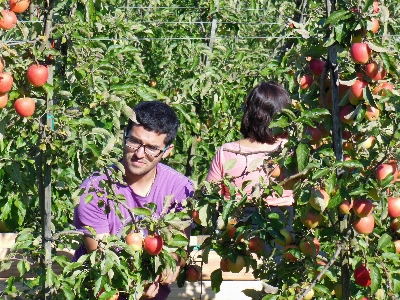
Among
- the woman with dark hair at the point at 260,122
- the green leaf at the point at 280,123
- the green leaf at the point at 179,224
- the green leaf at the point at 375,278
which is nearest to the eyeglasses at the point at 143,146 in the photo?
the woman with dark hair at the point at 260,122

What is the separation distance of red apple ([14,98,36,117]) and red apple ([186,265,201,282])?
931 mm

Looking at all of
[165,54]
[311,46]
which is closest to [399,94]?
[311,46]

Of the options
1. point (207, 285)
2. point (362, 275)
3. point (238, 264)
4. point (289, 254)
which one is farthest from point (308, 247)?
point (207, 285)

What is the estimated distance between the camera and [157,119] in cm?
274

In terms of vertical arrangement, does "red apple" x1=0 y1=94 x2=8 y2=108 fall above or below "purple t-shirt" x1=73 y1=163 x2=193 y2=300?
above

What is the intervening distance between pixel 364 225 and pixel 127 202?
3.21ft

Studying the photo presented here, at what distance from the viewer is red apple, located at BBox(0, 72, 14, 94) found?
196 centimetres

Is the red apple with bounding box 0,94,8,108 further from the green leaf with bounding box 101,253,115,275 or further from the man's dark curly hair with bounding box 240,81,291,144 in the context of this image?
the man's dark curly hair with bounding box 240,81,291,144

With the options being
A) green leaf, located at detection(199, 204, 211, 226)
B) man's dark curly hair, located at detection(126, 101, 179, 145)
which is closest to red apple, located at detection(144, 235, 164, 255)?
green leaf, located at detection(199, 204, 211, 226)

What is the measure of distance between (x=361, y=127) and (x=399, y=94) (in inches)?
5.6

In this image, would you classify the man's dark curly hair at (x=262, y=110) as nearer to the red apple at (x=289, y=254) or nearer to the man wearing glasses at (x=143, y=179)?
A: the man wearing glasses at (x=143, y=179)

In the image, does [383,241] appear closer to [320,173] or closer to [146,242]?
[320,173]

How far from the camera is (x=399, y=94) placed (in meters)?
2.14

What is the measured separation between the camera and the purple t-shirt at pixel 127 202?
104 inches
